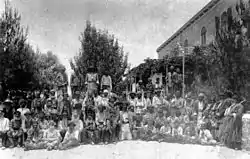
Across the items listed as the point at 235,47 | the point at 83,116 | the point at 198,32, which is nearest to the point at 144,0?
the point at 235,47

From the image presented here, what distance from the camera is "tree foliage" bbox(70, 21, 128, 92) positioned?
14.1 meters

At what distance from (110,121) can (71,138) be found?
1.11 m

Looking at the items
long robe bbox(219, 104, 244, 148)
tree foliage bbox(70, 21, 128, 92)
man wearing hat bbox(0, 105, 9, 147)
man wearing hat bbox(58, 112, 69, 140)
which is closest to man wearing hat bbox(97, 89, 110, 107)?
man wearing hat bbox(58, 112, 69, 140)

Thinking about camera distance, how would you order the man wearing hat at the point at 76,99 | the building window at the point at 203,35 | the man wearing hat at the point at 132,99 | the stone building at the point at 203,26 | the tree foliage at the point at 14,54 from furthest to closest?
the building window at the point at 203,35, the stone building at the point at 203,26, the tree foliage at the point at 14,54, the man wearing hat at the point at 132,99, the man wearing hat at the point at 76,99

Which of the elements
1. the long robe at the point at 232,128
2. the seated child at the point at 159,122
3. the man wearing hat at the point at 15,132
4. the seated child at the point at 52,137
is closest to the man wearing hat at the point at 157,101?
the seated child at the point at 159,122

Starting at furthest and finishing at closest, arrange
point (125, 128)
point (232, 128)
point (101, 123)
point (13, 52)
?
point (13, 52) < point (125, 128) < point (101, 123) < point (232, 128)

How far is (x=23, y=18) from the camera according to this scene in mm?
13859

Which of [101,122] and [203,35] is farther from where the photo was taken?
[203,35]

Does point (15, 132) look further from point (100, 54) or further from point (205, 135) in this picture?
point (100, 54)

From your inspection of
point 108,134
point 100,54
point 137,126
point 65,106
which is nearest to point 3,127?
point 65,106

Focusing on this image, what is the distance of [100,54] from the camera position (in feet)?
48.4

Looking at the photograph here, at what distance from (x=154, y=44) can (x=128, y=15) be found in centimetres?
176

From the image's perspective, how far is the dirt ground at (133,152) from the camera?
7656 mm

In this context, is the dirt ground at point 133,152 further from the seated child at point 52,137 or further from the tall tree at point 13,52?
the tall tree at point 13,52
